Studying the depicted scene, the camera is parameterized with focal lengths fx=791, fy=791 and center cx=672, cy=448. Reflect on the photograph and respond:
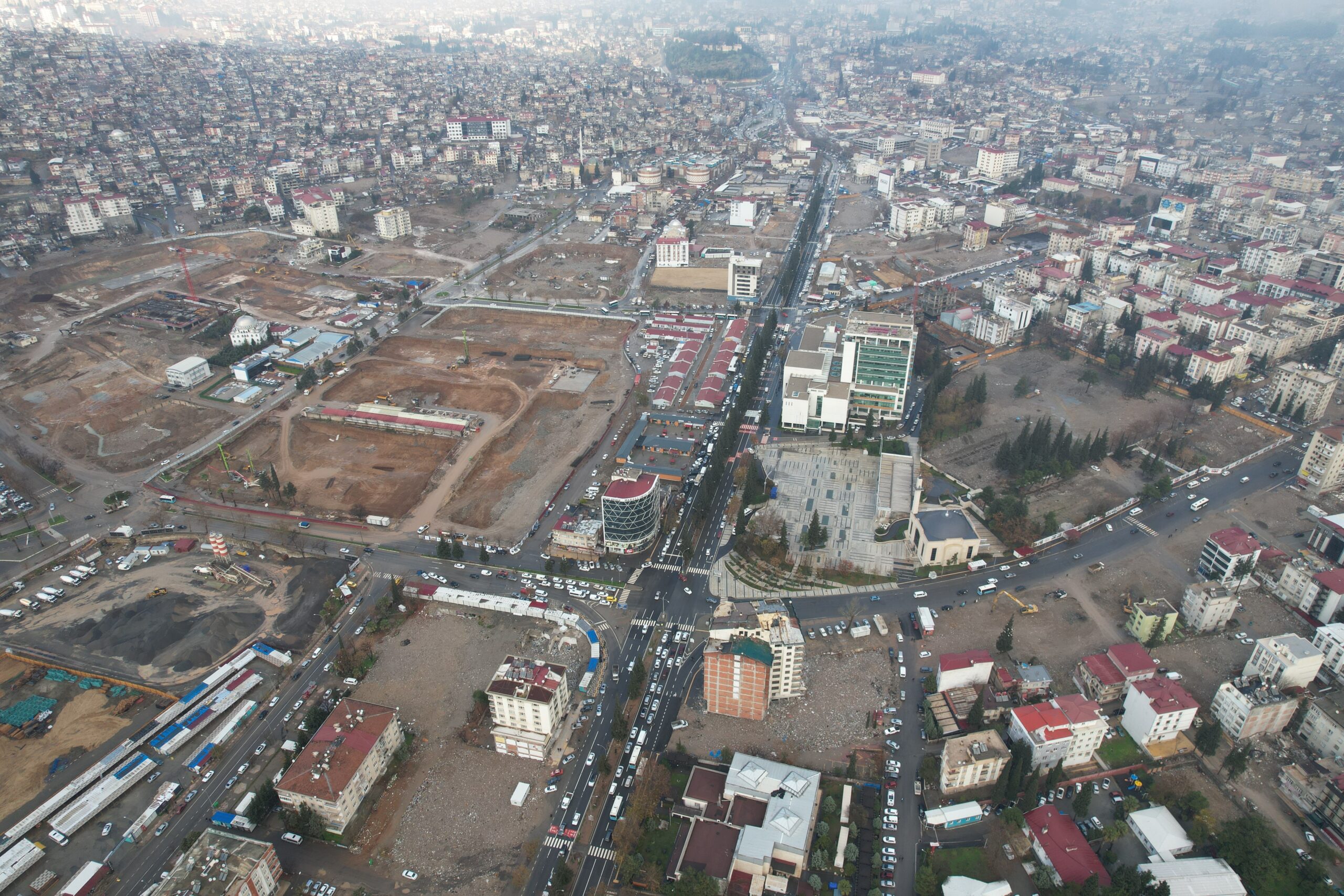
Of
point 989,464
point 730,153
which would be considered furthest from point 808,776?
point 730,153

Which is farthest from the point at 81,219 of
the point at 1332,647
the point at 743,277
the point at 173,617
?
the point at 1332,647

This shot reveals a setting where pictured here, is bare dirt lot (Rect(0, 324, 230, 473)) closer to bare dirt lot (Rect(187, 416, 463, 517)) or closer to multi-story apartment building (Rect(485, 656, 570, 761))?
bare dirt lot (Rect(187, 416, 463, 517))

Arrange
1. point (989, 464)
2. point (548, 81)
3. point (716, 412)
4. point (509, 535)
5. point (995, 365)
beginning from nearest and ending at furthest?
point (509, 535), point (989, 464), point (716, 412), point (995, 365), point (548, 81)

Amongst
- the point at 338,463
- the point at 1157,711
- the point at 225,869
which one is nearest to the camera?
the point at 225,869

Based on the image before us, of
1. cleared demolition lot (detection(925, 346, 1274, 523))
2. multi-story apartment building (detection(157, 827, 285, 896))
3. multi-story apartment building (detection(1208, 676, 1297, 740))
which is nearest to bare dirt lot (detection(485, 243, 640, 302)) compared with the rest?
cleared demolition lot (detection(925, 346, 1274, 523))

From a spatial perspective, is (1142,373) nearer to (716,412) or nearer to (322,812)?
(716,412)

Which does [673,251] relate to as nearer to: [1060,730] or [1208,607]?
[1208,607]
